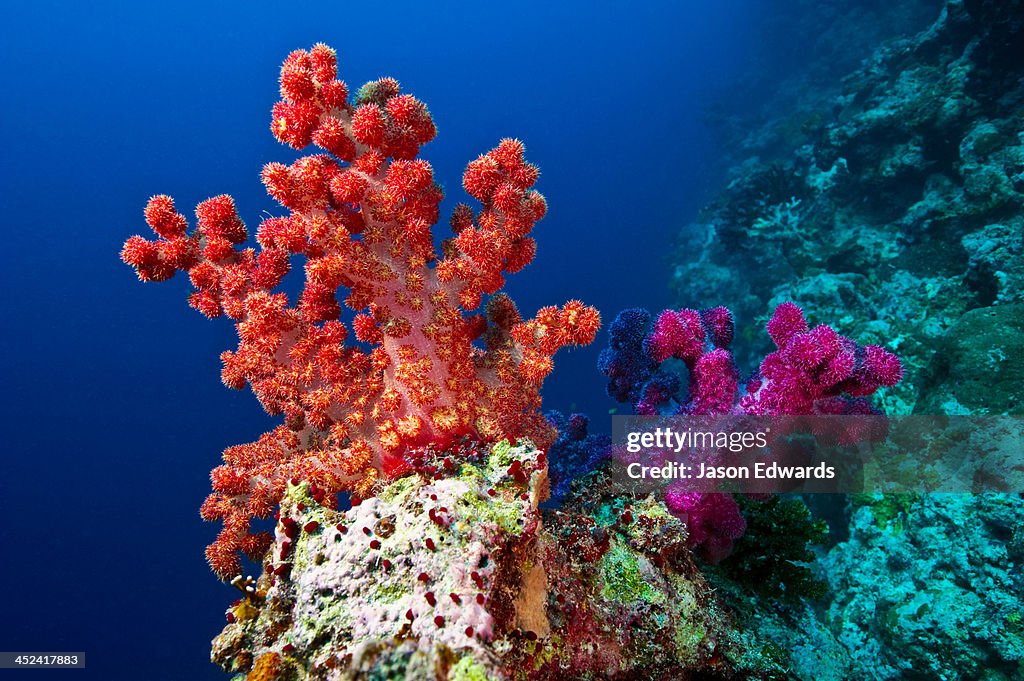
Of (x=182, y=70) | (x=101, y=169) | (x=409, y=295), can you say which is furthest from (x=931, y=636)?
(x=182, y=70)

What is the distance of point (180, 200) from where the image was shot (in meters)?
43.9

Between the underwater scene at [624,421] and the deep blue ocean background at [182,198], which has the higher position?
the deep blue ocean background at [182,198]

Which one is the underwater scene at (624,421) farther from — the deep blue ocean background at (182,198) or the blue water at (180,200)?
the blue water at (180,200)

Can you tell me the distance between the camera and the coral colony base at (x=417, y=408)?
2.24m

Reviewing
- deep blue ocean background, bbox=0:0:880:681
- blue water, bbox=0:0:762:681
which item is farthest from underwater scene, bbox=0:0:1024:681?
blue water, bbox=0:0:762:681

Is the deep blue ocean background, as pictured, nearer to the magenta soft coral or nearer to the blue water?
the blue water

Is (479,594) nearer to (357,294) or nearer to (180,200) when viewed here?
(357,294)

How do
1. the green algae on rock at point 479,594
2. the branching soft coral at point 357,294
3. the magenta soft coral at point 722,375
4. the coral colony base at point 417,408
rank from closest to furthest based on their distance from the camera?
the green algae on rock at point 479,594 < the coral colony base at point 417,408 < the branching soft coral at point 357,294 < the magenta soft coral at point 722,375

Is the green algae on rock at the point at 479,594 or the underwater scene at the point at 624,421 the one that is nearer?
the green algae on rock at the point at 479,594

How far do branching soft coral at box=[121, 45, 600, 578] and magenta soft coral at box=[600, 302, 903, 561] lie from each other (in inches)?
34.5

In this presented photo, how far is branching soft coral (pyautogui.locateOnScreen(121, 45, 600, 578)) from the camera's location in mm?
2887

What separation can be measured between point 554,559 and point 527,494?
13.9 inches

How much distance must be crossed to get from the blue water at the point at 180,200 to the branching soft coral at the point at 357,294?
24323 mm

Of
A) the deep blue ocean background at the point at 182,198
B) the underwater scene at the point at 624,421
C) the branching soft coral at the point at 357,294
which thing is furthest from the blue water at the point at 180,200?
the branching soft coral at the point at 357,294
